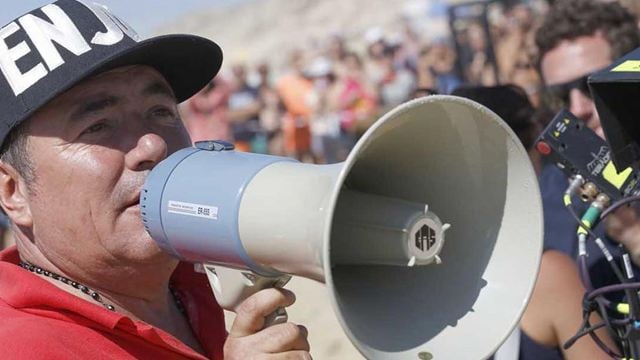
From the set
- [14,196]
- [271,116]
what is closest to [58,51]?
[14,196]

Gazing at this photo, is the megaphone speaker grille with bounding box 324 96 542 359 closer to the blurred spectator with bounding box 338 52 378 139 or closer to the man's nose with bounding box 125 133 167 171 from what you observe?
the man's nose with bounding box 125 133 167 171

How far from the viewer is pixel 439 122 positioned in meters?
1.99

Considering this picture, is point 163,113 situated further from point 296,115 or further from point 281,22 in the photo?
point 281,22

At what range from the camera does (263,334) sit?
199 cm

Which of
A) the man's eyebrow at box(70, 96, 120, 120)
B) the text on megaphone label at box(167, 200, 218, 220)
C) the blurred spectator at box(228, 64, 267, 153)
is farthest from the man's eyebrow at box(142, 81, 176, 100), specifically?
the blurred spectator at box(228, 64, 267, 153)

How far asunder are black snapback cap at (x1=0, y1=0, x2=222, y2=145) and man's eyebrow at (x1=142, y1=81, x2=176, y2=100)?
1.9 inches

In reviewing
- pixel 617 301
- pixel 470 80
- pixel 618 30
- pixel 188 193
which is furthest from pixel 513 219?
pixel 470 80

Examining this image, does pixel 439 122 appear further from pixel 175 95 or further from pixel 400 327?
pixel 175 95

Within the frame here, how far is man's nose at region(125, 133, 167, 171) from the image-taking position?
7.10 ft

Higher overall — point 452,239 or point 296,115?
point 452,239

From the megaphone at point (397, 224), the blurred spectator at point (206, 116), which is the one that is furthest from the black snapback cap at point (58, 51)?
the blurred spectator at point (206, 116)

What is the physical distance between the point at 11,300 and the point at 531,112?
2.29m

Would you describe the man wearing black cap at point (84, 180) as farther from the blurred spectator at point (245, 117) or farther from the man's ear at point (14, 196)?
the blurred spectator at point (245, 117)

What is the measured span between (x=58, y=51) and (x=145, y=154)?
0.90 ft
